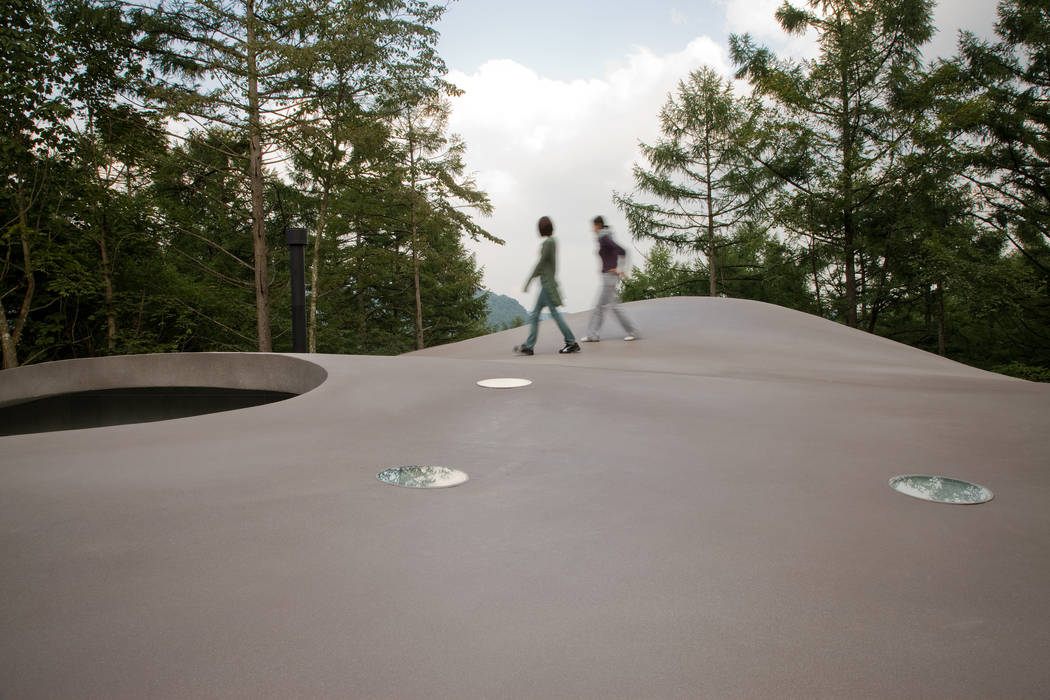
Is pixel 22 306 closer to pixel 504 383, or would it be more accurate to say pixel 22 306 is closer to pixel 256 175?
pixel 256 175

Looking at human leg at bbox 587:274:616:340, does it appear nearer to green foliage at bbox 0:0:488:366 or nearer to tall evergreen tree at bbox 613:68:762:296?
green foliage at bbox 0:0:488:366

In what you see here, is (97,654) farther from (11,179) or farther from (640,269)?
(640,269)

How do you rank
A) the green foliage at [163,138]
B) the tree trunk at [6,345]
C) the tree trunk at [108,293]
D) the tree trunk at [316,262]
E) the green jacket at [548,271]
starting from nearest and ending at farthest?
1. the green jacket at [548,271]
2. the tree trunk at [6,345]
3. the green foliage at [163,138]
4. the tree trunk at [108,293]
5. the tree trunk at [316,262]

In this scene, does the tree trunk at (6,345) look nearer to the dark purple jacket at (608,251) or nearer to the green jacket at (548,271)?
the green jacket at (548,271)

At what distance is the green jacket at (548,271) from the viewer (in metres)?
6.77

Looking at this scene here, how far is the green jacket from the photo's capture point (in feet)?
22.2

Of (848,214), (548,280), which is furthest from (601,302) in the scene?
(848,214)

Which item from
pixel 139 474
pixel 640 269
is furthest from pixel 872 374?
pixel 640 269

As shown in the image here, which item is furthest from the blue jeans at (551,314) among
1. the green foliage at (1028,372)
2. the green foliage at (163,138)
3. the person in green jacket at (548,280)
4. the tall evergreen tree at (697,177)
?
the tall evergreen tree at (697,177)

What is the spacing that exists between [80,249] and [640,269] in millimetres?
26017

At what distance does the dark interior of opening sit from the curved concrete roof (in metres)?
3.25

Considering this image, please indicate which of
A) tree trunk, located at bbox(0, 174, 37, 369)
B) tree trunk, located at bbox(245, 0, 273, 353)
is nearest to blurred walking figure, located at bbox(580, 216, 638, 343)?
tree trunk, located at bbox(245, 0, 273, 353)

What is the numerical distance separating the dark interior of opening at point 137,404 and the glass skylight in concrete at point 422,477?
417 cm

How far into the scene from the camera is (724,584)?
186 cm
